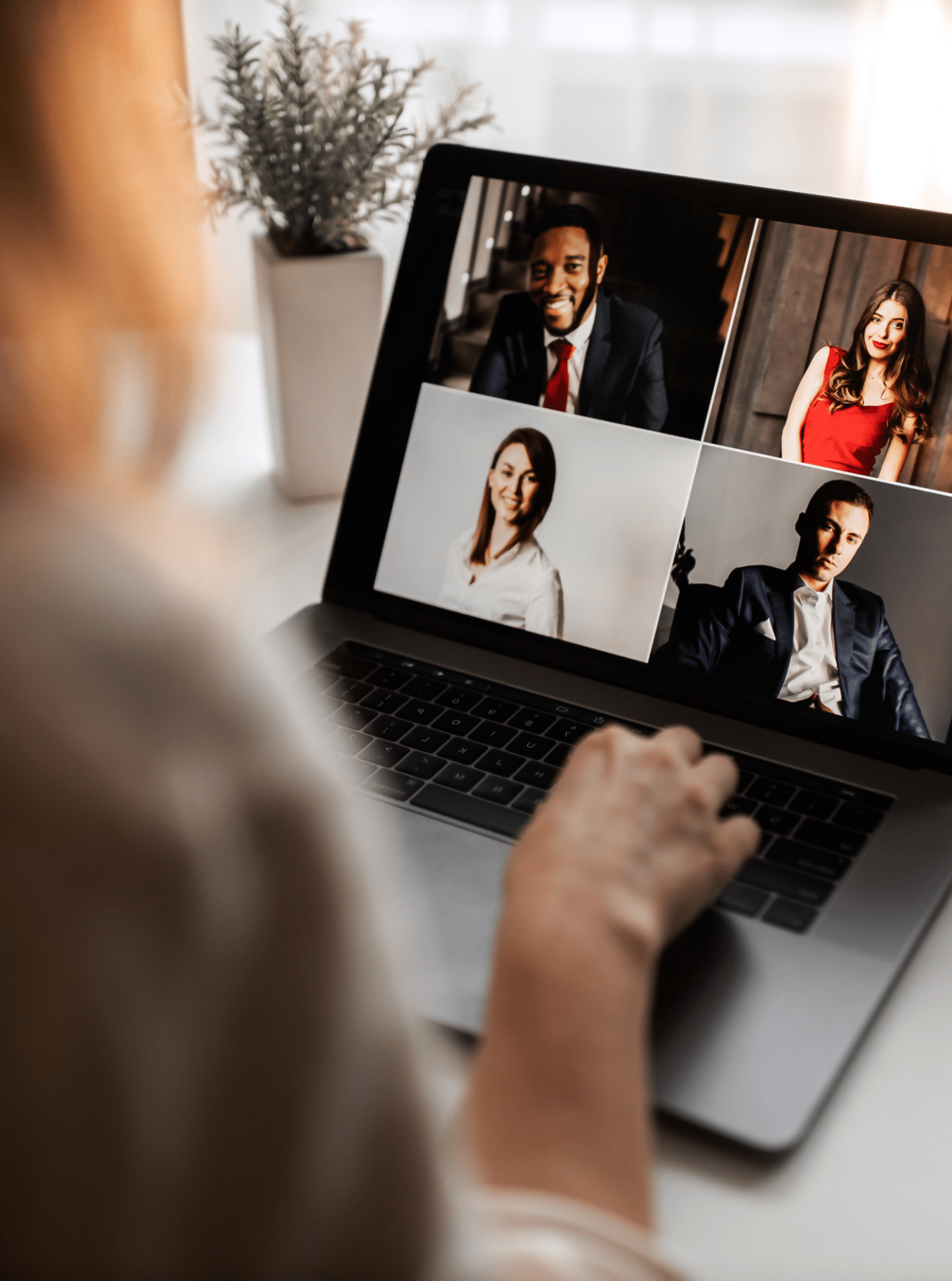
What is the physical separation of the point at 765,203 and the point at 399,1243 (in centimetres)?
58

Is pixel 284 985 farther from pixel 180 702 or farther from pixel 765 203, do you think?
pixel 765 203

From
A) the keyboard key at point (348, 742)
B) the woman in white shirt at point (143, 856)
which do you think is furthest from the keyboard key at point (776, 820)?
the woman in white shirt at point (143, 856)

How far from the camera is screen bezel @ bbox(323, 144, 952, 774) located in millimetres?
615

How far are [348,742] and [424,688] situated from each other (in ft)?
0.22

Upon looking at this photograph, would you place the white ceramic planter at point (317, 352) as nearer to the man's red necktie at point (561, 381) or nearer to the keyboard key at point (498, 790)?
the man's red necktie at point (561, 381)

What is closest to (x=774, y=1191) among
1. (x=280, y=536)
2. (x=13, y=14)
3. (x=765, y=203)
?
(x=13, y=14)

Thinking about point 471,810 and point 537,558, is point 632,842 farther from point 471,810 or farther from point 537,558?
point 537,558

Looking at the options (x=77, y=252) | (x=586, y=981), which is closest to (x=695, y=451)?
(x=586, y=981)

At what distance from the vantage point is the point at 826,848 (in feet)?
1.71

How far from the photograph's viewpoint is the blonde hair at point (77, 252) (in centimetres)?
17

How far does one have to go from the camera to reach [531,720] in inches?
24.3

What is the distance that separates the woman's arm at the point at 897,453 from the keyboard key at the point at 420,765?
29 centimetres

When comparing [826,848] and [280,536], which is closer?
[826,848]

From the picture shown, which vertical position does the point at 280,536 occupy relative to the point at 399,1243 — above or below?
below
